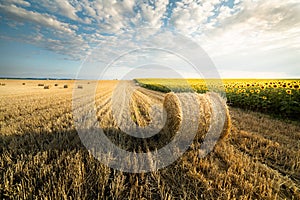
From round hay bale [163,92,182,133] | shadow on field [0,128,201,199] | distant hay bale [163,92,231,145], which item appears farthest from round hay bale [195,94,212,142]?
shadow on field [0,128,201,199]

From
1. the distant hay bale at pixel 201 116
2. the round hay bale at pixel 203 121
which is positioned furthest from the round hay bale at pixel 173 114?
the round hay bale at pixel 203 121

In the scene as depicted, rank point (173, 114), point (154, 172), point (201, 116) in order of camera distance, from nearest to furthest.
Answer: point (154, 172), point (201, 116), point (173, 114)

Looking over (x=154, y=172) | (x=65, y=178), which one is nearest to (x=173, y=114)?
(x=154, y=172)

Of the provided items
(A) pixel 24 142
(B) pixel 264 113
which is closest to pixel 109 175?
(A) pixel 24 142

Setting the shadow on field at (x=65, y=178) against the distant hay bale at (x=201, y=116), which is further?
the distant hay bale at (x=201, y=116)

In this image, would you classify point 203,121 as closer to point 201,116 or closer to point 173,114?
point 201,116

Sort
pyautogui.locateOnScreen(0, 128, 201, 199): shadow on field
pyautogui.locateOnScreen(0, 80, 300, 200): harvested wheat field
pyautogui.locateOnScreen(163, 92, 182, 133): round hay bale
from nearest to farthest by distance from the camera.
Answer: pyautogui.locateOnScreen(0, 128, 201, 199): shadow on field, pyautogui.locateOnScreen(0, 80, 300, 200): harvested wheat field, pyautogui.locateOnScreen(163, 92, 182, 133): round hay bale

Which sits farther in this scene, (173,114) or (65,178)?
(173,114)

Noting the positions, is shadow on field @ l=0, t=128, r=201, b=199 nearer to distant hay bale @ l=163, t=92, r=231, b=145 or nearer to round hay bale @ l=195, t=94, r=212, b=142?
distant hay bale @ l=163, t=92, r=231, b=145

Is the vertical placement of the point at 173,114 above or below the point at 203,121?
above

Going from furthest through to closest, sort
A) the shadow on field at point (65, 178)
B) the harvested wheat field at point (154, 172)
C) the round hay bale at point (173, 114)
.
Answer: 1. the round hay bale at point (173, 114)
2. the harvested wheat field at point (154, 172)
3. the shadow on field at point (65, 178)

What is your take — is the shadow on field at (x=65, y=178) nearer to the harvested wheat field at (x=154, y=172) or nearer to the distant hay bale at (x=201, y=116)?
the harvested wheat field at (x=154, y=172)

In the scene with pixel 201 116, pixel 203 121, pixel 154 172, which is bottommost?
pixel 154 172

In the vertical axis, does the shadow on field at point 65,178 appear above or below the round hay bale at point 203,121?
below
